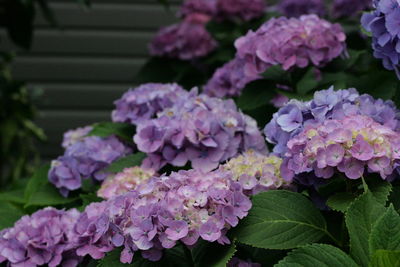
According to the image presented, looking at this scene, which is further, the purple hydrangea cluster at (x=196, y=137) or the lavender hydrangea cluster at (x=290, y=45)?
A: the lavender hydrangea cluster at (x=290, y=45)

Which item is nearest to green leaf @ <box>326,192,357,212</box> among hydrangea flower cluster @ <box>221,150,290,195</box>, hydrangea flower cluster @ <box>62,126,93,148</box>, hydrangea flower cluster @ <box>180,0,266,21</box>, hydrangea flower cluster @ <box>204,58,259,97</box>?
hydrangea flower cluster @ <box>221,150,290,195</box>

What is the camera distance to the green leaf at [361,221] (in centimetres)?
106

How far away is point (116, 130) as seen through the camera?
6.20ft

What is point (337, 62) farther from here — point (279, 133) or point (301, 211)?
point (301, 211)

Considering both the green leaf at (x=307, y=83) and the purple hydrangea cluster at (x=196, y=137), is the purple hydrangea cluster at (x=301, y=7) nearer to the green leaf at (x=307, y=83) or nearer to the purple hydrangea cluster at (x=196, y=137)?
the green leaf at (x=307, y=83)

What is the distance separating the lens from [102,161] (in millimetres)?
1765

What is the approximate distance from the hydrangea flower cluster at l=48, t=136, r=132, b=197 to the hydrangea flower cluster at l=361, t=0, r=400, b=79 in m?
0.73

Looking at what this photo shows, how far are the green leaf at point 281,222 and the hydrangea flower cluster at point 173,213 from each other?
0.10 ft

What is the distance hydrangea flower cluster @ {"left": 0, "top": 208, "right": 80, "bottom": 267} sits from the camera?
1.37 metres

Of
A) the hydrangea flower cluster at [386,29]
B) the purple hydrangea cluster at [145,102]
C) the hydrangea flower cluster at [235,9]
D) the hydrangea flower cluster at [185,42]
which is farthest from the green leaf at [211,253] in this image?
the hydrangea flower cluster at [235,9]

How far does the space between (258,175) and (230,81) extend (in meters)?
0.78

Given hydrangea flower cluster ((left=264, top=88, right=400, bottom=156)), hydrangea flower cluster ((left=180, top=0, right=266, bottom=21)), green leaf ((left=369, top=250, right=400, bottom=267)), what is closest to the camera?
green leaf ((left=369, top=250, right=400, bottom=267))

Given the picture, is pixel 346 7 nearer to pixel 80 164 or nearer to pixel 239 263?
pixel 80 164

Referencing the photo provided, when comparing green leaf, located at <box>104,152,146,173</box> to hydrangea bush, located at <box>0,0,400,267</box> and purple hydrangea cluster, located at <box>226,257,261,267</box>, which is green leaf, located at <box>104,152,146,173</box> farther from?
purple hydrangea cluster, located at <box>226,257,261,267</box>
